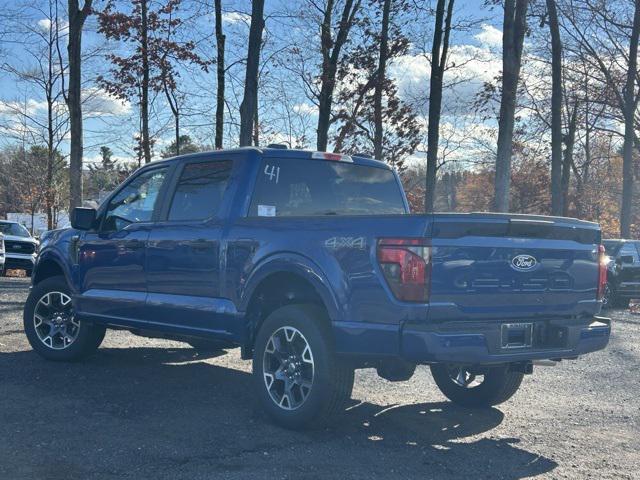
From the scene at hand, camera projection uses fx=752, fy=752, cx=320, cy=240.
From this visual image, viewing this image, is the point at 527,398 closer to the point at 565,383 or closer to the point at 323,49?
the point at 565,383

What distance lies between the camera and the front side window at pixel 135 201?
7043 millimetres

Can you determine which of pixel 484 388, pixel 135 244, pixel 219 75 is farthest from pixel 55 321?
pixel 219 75

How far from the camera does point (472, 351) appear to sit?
480 centimetres

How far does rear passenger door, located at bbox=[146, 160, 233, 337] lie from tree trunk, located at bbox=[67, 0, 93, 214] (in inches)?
517

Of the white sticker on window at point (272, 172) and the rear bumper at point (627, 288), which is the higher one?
the white sticker on window at point (272, 172)

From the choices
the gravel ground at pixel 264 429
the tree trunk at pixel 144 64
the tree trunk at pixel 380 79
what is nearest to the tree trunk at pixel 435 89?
the tree trunk at pixel 380 79

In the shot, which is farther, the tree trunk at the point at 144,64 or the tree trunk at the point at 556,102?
the tree trunk at the point at 556,102

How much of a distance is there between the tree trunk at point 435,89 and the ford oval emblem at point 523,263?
15975mm

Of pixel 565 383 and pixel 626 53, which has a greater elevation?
pixel 626 53

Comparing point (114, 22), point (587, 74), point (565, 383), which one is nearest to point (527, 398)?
point (565, 383)

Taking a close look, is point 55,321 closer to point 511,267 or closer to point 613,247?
point 511,267

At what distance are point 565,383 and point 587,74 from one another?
2582 cm

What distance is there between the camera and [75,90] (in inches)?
749

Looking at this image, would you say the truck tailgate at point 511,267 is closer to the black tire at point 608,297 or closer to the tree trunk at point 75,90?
the black tire at point 608,297
